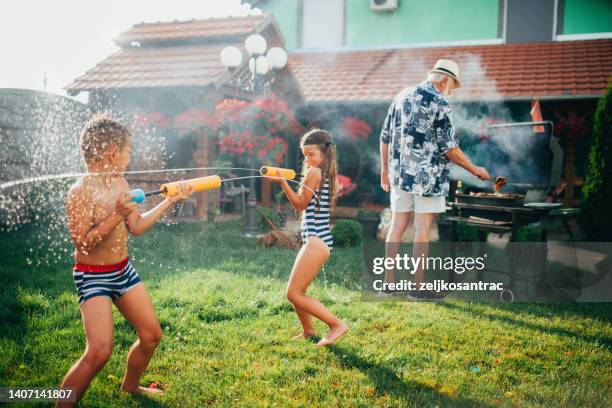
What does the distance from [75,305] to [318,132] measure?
8.16 ft

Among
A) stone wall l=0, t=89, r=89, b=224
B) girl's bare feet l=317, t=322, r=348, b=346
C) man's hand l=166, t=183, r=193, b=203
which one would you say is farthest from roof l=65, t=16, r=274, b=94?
man's hand l=166, t=183, r=193, b=203

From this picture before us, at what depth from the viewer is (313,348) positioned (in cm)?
333

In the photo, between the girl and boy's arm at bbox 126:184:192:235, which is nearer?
boy's arm at bbox 126:184:192:235

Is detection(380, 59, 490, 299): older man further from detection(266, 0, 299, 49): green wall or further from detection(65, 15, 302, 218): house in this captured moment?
detection(266, 0, 299, 49): green wall

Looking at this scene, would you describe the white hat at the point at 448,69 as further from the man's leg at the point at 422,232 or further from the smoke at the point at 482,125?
the smoke at the point at 482,125

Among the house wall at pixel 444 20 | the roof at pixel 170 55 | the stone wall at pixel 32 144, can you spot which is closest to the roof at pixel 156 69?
the roof at pixel 170 55

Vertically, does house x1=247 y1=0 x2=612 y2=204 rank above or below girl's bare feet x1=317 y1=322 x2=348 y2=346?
above

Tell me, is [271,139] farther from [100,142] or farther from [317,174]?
[100,142]

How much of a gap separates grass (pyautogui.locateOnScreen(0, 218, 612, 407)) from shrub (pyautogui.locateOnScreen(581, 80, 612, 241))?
2162 millimetres

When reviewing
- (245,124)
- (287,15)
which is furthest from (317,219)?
(287,15)

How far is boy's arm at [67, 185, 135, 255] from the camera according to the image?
2248mm

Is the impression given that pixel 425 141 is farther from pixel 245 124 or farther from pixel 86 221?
pixel 245 124

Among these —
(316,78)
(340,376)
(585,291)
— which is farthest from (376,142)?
(340,376)

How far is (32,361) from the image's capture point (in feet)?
9.74
